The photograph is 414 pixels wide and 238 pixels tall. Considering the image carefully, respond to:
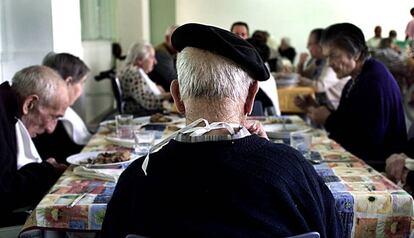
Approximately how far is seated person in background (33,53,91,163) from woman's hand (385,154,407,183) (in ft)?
5.12

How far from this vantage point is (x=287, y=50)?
8609mm

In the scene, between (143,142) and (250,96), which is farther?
(143,142)

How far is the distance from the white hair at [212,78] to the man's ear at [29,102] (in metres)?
1.21

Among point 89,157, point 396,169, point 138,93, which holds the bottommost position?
point 138,93

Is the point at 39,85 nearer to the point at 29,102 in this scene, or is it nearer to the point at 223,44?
the point at 29,102

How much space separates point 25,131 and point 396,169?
5.14 feet

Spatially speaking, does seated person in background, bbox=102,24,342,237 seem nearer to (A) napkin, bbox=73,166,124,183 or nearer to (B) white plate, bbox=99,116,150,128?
(A) napkin, bbox=73,166,124,183

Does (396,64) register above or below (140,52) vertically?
below

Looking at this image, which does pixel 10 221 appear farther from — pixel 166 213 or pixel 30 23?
pixel 30 23

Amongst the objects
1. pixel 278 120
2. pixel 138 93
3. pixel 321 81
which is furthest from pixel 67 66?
pixel 321 81

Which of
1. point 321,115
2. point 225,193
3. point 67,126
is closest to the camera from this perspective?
point 225,193

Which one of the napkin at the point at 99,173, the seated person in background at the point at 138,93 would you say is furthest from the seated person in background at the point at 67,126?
the seated person in background at the point at 138,93

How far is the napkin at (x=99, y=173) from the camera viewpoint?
1.87 m

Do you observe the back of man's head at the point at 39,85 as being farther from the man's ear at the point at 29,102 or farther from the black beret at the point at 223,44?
the black beret at the point at 223,44
